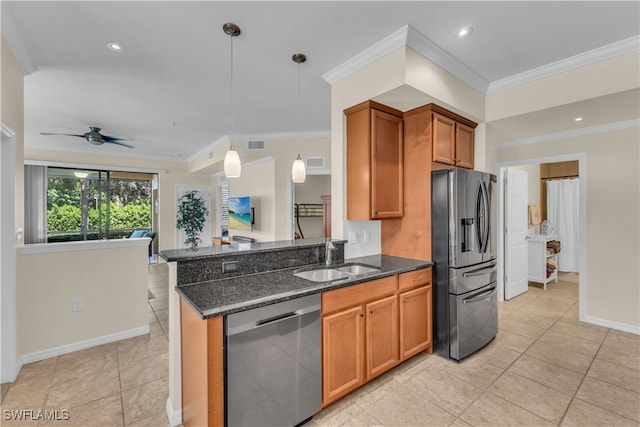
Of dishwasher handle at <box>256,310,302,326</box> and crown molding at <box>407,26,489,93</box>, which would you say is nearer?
dishwasher handle at <box>256,310,302,326</box>

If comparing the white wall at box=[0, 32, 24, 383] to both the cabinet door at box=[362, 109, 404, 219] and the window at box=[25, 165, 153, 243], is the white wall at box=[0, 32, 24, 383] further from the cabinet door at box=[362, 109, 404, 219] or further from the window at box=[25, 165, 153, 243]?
the window at box=[25, 165, 153, 243]

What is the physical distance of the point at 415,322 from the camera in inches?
102

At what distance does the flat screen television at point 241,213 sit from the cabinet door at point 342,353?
3995 millimetres

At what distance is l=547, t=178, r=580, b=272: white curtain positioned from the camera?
6266mm

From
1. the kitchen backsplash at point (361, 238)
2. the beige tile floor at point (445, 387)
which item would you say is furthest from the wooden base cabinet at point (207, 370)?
the kitchen backsplash at point (361, 238)

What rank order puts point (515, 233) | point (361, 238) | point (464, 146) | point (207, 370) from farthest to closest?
1. point (515, 233)
2. point (464, 146)
3. point (361, 238)
4. point (207, 370)

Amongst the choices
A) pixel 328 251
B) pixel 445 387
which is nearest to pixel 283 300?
pixel 328 251

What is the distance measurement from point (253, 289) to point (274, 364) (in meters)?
0.47

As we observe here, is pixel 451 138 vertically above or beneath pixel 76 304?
above

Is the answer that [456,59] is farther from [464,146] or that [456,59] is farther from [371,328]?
[371,328]

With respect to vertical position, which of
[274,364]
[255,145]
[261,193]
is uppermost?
[255,145]

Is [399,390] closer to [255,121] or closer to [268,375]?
[268,375]

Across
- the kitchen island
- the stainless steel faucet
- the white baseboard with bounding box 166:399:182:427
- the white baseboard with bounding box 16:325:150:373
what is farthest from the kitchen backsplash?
the white baseboard with bounding box 16:325:150:373

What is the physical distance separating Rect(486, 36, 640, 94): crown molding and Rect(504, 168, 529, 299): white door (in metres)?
1.71
